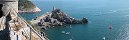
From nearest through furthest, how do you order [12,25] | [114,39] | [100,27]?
[12,25]
[114,39]
[100,27]

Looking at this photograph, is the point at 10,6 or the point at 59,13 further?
the point at 59,13

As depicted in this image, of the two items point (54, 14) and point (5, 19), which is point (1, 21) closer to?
point (5, 19)

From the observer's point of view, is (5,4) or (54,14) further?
(54,14)

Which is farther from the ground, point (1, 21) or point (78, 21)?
point (1, 21)

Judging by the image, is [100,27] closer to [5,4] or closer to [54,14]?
[54,14]

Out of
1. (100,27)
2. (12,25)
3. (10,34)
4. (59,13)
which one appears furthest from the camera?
(59,13)

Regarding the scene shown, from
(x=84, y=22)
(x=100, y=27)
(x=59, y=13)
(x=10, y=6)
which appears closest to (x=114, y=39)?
(x=100, y=27)

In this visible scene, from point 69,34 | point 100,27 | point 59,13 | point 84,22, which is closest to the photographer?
point 69,34

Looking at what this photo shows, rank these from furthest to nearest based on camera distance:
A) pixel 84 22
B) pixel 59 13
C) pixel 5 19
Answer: pixel 59 13 < pixel 84 22 < pixel 5 19

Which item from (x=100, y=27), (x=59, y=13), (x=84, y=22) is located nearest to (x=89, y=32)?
(x=100, y=27)
